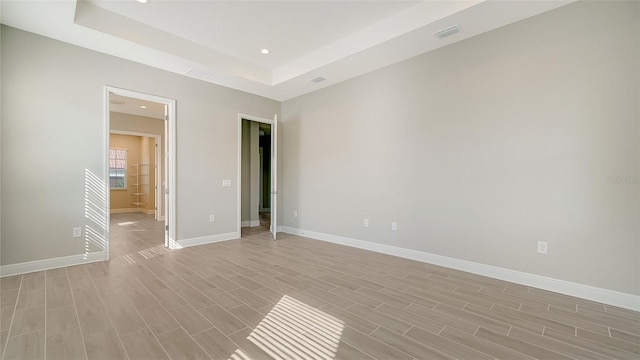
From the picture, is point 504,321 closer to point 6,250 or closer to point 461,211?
point 461,211

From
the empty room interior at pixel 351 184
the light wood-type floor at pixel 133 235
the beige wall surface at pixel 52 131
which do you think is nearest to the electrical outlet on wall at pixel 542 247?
the empty room interior at pixel 351 184

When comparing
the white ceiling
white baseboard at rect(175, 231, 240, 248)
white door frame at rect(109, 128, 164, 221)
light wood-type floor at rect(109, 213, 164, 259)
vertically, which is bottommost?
light wood-type floor at rect(109, 213, 164, 259)

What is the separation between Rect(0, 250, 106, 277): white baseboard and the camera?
10.2 ft

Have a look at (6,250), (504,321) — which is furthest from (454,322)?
(6,250)

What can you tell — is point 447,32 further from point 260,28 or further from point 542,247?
point 542,247

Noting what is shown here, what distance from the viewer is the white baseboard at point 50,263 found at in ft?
10.2

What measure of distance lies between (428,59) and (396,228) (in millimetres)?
2459

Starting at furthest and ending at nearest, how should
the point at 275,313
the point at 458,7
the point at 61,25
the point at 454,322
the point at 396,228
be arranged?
1. the point at 396,228
2. the point at 61,25
3. the point at 458,7
4. the point at 275,313
5. the point at 454,322

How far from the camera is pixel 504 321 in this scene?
2189 millimetres

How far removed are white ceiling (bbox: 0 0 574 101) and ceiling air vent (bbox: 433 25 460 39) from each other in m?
0.05

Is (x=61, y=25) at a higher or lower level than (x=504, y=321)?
higher

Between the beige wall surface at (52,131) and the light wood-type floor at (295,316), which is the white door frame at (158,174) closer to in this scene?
the beige wall surface at (52,131)

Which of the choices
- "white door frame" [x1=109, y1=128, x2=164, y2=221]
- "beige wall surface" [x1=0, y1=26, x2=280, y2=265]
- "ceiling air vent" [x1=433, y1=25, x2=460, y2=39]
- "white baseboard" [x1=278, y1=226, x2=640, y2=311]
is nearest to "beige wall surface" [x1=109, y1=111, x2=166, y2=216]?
"white door frame" [x1=109, y1=128, x2=164, y2=221]

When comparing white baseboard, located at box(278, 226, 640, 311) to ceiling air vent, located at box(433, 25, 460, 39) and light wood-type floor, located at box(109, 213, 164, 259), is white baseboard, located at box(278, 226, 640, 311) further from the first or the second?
light wood-type floor, located at box(109, 213, 164, 259)
